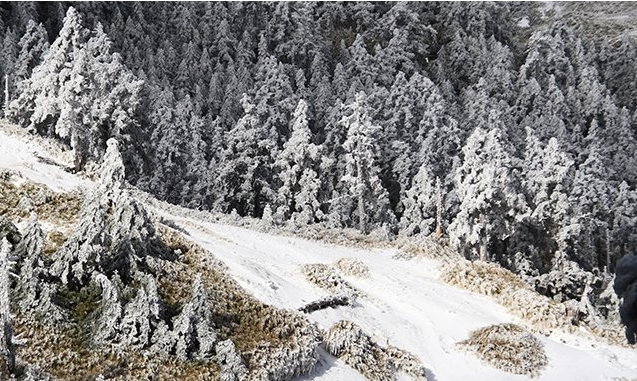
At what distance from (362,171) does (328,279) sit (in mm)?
27367

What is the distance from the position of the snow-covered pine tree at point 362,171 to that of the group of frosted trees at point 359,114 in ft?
0.50

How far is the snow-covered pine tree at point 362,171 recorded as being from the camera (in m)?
52.4

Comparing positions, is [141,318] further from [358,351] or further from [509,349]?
[509,349]

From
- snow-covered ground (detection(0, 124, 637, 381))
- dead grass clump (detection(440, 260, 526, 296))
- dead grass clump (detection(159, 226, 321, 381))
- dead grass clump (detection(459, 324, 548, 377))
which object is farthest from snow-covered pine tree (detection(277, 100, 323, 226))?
dead grass clump (detection(159, 226, 321, 381))

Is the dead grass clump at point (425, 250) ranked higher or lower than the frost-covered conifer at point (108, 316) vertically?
lower

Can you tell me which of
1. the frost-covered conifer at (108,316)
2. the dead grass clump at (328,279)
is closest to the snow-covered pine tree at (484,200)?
the dead grass clump at (328,279)

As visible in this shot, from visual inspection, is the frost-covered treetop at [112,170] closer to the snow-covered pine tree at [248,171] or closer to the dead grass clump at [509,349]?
the dead grass clump at [509,349]

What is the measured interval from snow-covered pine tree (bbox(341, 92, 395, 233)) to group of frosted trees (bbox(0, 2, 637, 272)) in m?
0.15

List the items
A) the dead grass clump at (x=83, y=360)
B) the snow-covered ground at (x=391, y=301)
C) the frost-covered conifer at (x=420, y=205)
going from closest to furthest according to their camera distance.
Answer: the dead grass clump at (x=83, y=360) < the snow-covered ground at (x=391, y=301) < the frost-covered conifer at (x=420, y=205)

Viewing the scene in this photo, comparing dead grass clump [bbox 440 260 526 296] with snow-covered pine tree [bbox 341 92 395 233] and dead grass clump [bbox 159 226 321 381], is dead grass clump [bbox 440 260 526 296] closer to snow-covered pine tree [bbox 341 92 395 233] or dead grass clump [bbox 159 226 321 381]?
dead grass clump [bbox 159 226 321 381]

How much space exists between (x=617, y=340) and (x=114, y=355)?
16939mm

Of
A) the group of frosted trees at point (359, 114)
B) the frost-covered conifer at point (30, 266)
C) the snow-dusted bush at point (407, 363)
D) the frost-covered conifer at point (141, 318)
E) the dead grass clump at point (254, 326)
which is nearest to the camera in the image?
the frost-covered conifer at point (141, 318)

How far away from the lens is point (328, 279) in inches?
1037

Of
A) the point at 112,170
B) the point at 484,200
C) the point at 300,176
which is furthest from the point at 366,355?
the point at 300,176
